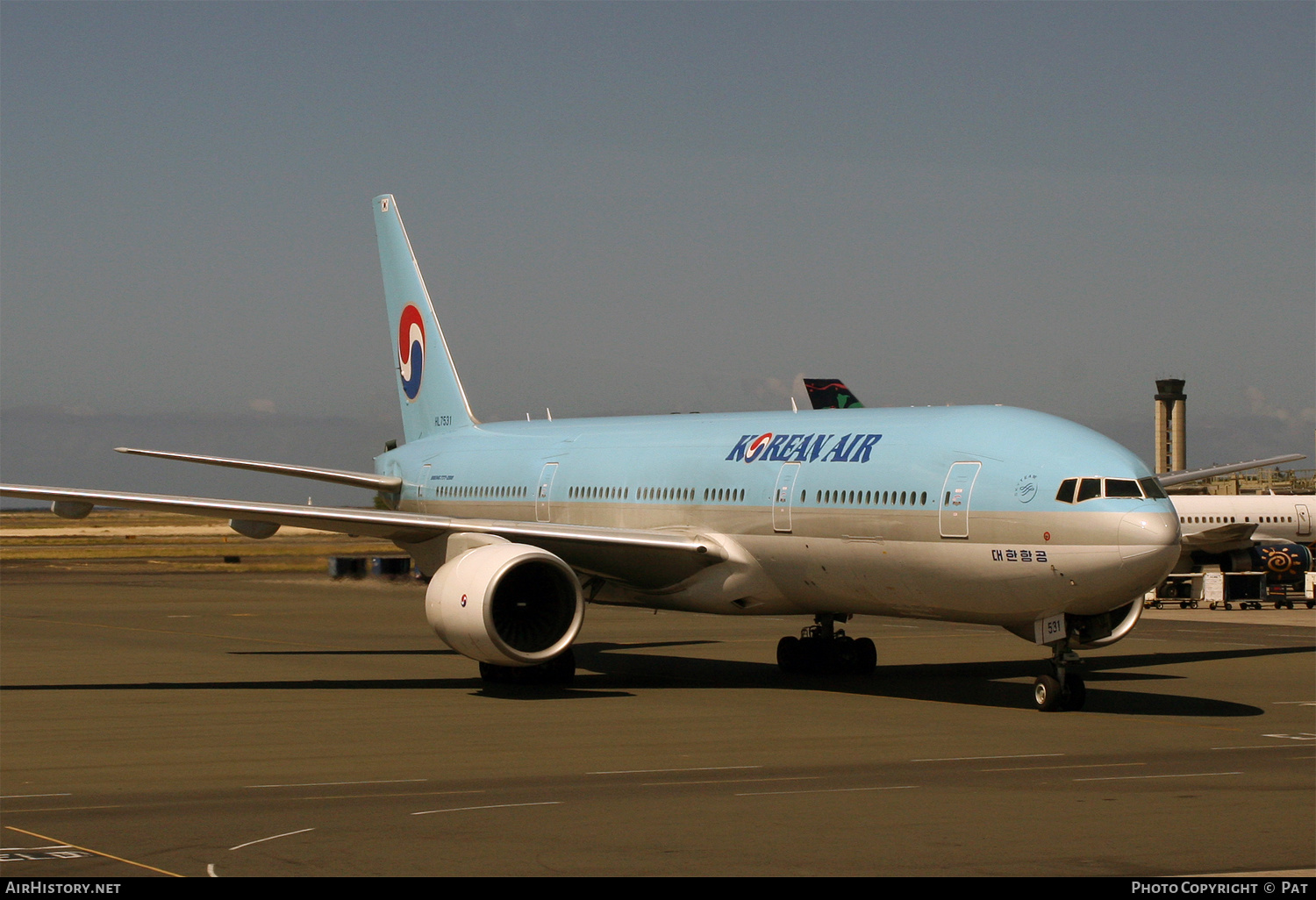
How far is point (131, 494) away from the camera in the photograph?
2297cm

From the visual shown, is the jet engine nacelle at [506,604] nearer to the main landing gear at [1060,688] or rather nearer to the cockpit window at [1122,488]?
the main landing gear at [1060,688]

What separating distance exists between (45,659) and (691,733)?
14576 millimetres

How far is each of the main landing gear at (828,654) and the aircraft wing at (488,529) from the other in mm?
2568

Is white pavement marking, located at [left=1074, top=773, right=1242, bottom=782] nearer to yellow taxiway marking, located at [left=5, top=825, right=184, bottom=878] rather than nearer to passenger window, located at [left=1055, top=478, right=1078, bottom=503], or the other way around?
passenger window, located at [left=1055, top=478, right=1078, bottom=503]

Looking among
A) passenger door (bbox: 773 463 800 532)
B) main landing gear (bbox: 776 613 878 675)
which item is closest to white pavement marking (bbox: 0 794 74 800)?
passenger door (bbox: 773 463 800 532)

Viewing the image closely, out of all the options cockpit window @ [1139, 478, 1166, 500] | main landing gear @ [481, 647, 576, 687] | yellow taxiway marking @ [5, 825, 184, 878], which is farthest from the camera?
main landing gear @ [481, 647, 576, 687]

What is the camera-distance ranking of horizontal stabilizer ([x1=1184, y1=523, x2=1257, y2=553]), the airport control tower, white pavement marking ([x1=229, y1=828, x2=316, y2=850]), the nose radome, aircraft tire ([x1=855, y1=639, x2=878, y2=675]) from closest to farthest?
white pavement marking ([x1=229, y1=828, x2=316, y2=850]) < the nose radome < aircraft tire ([x1=855, y1=639, x2=878, y2=675]) < horizontal stabilizer ([x1=1184, y1=523, x2=1257, y2=553]) < the airport control tower

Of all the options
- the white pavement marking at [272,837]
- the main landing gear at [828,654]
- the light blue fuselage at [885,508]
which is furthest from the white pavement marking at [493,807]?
the main landing gear at [828,654]

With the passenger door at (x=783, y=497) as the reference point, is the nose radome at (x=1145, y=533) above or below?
below

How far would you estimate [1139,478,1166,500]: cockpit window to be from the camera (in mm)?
18609

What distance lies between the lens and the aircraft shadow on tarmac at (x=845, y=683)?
69.2ft

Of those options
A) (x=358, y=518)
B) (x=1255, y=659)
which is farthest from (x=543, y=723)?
(x=1255, y=659)

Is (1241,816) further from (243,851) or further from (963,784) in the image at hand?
(243,851)

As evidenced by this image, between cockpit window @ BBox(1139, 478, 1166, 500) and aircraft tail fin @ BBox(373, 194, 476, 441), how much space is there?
15907 mm
